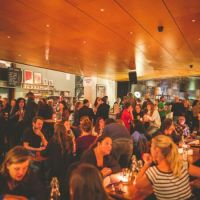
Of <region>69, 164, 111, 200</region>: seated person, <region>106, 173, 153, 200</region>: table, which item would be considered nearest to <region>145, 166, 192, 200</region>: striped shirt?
<region>106, 173, 153, 200</region>: table

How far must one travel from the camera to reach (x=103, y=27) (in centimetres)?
521

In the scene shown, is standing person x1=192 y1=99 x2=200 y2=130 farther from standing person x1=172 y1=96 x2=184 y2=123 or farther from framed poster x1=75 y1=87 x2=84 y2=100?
framed poster x1=75 y1=87 x2=84 y2=100

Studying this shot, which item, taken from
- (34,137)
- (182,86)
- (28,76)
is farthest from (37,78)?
(34,137)

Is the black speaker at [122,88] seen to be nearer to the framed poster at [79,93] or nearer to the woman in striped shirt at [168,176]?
the framed poster at [79,93]

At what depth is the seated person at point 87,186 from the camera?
1464mm

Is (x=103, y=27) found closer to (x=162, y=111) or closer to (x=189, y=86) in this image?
(x=162, y=111)

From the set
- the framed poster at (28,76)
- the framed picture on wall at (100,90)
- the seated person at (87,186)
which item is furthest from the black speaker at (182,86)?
the seated person at (87,186)

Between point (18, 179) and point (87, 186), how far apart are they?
100 cm

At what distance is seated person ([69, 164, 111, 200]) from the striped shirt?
2.51 feet

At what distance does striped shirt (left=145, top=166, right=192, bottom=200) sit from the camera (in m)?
2.11

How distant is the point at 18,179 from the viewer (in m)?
2.23

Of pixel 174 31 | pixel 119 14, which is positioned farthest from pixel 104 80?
pixel 119 14

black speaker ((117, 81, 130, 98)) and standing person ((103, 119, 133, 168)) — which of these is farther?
black speaker ((117, 81, 130, 98))

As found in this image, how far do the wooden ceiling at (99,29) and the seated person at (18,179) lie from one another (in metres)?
2.59
